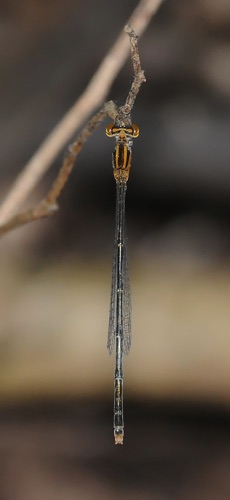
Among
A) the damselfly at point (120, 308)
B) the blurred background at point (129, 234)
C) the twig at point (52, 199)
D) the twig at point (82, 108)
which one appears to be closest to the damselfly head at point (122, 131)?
the twig at point (82, 108)

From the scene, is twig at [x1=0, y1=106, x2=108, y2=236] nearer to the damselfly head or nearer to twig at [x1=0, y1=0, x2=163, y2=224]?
twig at [x1=0, y1=0, x2=163, y2=224]

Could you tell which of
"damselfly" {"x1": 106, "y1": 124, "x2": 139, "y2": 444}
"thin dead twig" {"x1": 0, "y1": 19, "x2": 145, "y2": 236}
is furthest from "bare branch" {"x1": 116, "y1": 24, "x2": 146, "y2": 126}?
"damselfly" {"x1": 106, "y1": 124, "x2": 139, "y2": 444}

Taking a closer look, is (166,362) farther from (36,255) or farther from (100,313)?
(36,255)

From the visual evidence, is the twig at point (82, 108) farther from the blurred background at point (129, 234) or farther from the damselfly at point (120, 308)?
the blurred background at point (129, 234)

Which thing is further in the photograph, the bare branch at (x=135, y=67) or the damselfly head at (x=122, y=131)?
the damselfly head at (x=122, y=131)

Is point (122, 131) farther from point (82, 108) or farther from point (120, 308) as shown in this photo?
point (120, 308)

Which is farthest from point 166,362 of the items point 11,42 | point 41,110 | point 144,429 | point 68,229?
point 11,42

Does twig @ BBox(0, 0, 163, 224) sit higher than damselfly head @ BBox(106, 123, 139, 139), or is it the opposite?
damselfly head @ BBox(106, 123, 139, 139)
